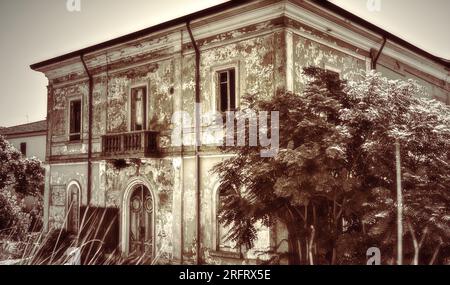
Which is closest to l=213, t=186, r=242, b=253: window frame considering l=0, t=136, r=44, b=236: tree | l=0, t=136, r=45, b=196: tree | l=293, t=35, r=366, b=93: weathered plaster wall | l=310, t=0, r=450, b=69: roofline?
l=293, t=35, r=366, b=93: weathered plaster wall

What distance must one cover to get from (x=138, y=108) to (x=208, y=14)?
13.9 ft

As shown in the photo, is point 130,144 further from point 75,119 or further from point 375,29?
point 375,29

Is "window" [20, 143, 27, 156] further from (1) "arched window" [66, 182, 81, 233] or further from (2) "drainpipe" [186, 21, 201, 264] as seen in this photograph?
(2) "drainpipe" [186, 21, 201, 264]

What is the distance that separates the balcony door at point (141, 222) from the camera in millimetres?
11931

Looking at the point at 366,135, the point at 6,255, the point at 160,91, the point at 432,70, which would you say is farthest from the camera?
the point at 432,70

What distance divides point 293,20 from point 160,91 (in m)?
4.67

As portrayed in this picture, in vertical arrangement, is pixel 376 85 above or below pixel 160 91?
below

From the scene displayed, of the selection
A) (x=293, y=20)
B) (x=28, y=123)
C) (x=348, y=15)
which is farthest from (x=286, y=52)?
(x=28, y=123)

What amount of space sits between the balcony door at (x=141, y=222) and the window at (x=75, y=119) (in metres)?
4.06

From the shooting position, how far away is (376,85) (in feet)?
21.3

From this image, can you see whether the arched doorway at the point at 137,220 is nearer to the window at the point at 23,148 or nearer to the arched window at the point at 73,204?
the arched window at the point at 73,204

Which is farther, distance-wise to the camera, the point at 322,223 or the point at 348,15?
the point at 348,15
